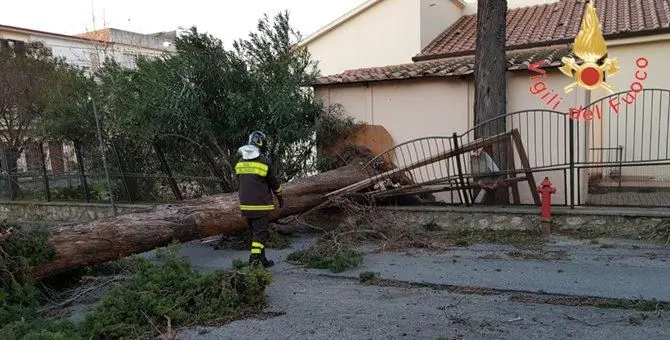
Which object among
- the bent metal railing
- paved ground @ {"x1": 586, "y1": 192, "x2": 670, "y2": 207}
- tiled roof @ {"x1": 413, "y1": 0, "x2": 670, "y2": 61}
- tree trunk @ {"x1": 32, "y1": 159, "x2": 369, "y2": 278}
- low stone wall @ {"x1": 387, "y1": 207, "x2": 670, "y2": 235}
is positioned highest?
tiled roof @ {"x1": 413, "y1": 0, "x2": 670, "y2": 61}

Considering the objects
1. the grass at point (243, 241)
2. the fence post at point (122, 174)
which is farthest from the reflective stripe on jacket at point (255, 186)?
the fence post at point (122, 174)

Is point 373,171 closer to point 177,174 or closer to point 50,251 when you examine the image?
point 177,174

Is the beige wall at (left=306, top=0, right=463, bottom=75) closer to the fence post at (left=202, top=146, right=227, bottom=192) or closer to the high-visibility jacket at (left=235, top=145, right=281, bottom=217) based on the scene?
the fence post at (left=202, top=146, right=227, bottom=192)

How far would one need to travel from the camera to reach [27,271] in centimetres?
513

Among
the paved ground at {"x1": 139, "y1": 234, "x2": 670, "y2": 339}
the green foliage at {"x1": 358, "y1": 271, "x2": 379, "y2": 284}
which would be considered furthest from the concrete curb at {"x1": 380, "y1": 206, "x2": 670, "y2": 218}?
the green foliage at {"x1": 358, "y1": 271, "x2": 379, "y2": 284}

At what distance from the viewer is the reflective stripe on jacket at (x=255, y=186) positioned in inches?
250

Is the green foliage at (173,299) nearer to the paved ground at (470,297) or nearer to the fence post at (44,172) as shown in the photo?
the paved ground at (470,297)

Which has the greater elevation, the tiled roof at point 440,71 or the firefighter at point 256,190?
the tiled roof at point 440,71

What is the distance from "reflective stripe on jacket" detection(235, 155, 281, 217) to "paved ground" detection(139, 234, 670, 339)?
0.81 metres

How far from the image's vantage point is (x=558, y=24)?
14.3 m

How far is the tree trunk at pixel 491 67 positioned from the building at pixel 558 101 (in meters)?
0.45

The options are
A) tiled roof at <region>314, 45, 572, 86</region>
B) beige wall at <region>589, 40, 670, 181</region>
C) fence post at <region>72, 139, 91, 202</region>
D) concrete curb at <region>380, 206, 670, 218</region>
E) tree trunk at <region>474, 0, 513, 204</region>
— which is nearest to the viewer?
concrete curb at <region>380, 206, 670, 218</region>

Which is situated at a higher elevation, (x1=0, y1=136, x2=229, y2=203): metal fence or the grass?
(x1=0, y1=136, x2=229, y2=203): metal fence

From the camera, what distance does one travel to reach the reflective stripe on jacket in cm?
635
